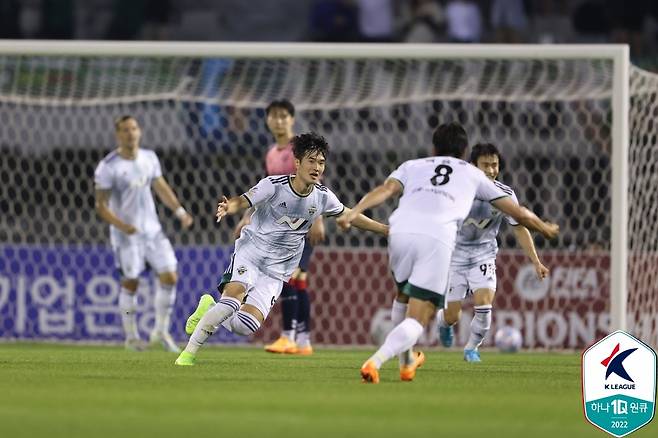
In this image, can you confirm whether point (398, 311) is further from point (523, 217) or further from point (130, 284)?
point (130, 284)

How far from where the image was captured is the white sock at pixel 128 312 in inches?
497

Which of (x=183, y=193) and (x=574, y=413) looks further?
(x=183, y=193)

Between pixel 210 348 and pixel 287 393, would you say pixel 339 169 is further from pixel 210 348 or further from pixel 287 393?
pixel 287 393

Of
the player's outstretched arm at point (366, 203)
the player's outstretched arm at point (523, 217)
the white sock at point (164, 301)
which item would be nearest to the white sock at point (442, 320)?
the player's outstretched arm at point (523, 217)

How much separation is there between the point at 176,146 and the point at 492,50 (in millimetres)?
4402

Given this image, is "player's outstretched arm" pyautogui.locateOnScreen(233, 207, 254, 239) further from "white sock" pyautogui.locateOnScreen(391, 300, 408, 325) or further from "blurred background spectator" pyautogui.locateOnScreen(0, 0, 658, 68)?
"blurred background spectator" pyautogui.locateOnScreen(0, 0, 658, 68)

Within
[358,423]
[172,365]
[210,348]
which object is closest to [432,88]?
[210,348]

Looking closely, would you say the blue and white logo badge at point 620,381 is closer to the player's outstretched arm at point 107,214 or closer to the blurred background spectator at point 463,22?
the player's outstretched arm at point 107,214

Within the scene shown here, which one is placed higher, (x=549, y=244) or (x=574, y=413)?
(x=549, y=244)

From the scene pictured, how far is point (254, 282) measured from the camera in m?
9.64

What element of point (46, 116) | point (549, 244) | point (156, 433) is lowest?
point (156, 433)

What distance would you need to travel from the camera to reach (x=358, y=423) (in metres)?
6.45

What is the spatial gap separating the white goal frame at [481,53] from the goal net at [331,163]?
151 mm

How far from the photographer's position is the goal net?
1377 centimetres
